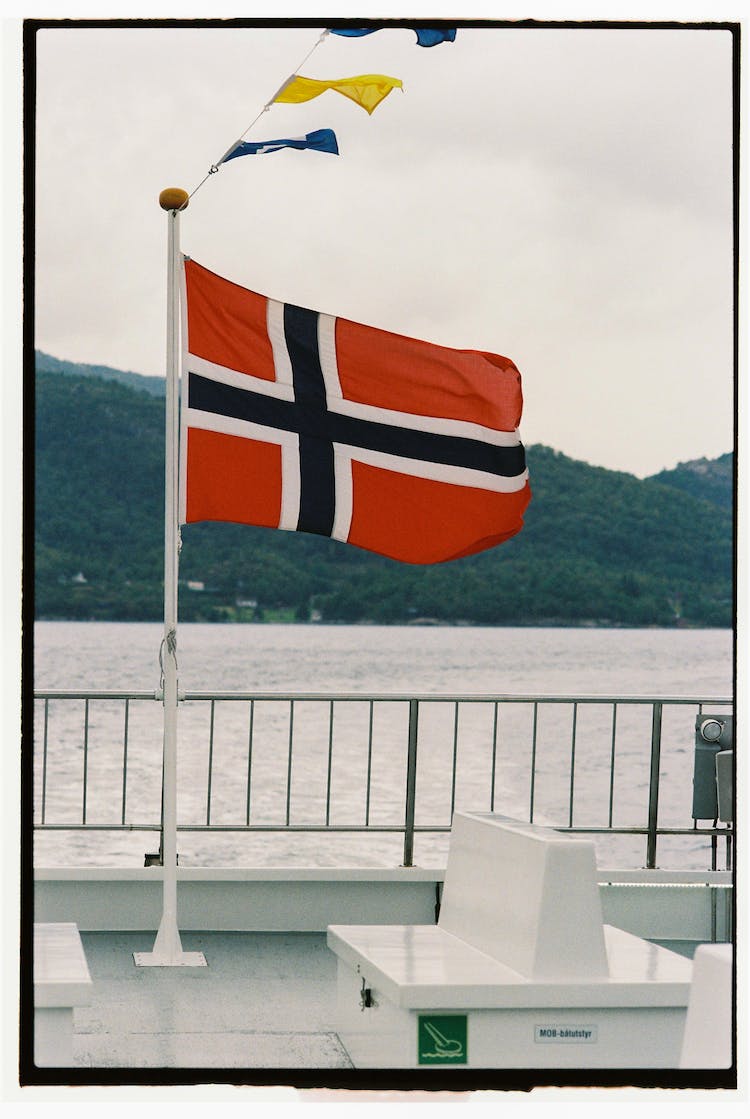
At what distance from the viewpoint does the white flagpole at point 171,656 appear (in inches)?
237

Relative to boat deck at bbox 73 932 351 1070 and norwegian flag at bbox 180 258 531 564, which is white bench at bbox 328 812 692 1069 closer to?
boat deck at bbox 73 932 351 1070

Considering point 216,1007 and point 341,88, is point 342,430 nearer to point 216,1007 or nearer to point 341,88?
point 341,88

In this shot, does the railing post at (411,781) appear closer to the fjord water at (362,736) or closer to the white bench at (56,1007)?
the fjord water at (362,736)

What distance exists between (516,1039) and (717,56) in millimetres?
2768

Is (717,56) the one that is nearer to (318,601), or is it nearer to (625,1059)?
(625,1059)

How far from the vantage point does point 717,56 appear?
3.30 m

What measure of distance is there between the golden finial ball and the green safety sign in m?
3.54

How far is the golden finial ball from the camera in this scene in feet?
20.0

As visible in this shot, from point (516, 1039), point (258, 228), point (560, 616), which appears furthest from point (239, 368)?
point (560, 616)

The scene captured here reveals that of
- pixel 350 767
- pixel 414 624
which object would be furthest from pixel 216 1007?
pixel 414 624

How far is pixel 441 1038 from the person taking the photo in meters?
4.24

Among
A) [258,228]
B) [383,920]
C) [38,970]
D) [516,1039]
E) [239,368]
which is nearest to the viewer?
[38,970]

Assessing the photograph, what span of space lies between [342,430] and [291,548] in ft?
190

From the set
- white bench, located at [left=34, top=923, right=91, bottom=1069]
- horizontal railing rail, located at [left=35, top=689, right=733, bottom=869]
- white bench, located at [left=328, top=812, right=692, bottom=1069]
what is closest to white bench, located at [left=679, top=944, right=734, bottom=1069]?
white bench, located at [left=328, top=812, right=692, bottom=1069]
